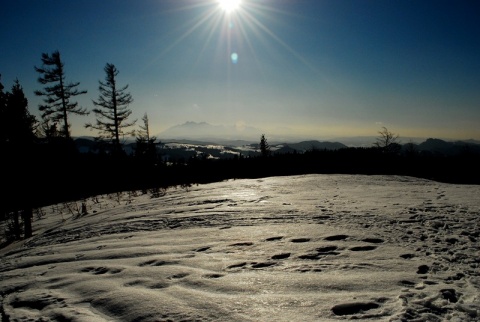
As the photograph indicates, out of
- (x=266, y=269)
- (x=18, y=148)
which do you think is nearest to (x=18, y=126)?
(x=18, y=148)

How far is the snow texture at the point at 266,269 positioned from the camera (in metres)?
2.27

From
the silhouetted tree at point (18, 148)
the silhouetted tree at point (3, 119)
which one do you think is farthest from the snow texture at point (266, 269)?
the silhouetted tree at point (3, 119)

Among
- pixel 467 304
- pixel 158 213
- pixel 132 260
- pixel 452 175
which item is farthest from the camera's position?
pixel 452 175

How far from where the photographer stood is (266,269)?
10.3 ft

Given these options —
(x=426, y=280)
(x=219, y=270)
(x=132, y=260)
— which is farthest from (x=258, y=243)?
(x=426, y=280)

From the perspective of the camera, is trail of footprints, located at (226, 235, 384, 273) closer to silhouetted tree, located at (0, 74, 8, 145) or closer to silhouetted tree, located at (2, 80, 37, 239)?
silhouetted tree, located at (2, 80, 37, 239)

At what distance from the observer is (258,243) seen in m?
4.14

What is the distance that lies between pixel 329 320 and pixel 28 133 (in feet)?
44.6

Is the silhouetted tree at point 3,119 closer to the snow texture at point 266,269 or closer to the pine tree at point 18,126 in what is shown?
the pine tree at point 18,126

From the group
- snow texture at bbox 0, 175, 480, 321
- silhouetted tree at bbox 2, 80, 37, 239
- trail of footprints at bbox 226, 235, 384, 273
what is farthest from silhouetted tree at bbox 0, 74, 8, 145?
trail of footprints at bbox 226, 235, 384, 273

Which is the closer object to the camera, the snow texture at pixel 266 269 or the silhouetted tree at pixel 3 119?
the snow texture at pixel 266 269

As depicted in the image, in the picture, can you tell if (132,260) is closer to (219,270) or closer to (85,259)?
(85,259)

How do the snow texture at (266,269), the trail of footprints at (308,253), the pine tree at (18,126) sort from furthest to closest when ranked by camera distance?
the pine tree at (18,126)
the trail of footprints at (308,253)
the snow texture at (266,269)

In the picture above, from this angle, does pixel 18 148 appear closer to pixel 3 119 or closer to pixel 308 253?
pixel 3 119
